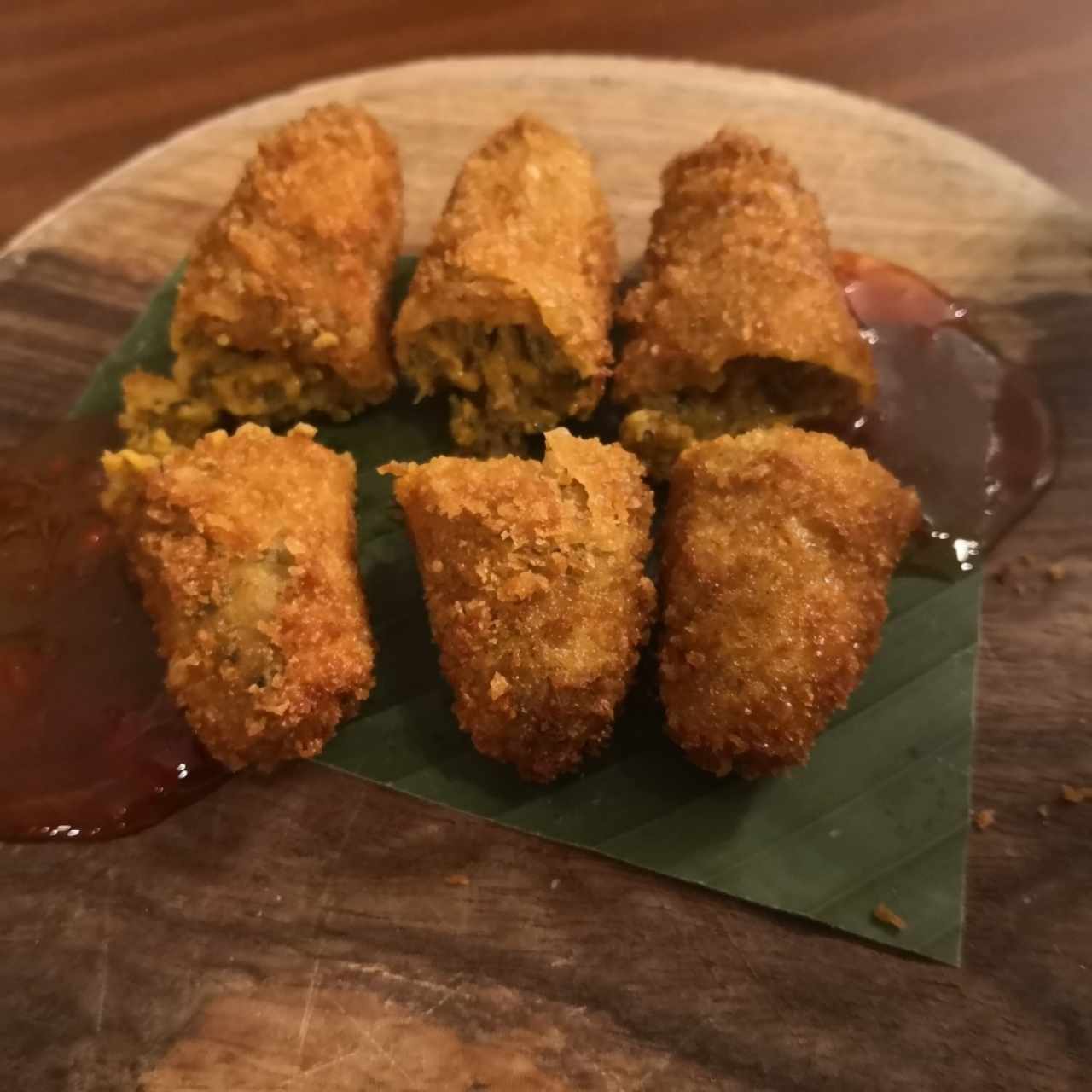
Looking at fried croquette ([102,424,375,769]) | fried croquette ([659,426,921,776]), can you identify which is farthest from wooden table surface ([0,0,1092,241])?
fried croquette ([659,426,921,776])

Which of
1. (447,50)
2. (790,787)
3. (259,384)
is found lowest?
(790,787)

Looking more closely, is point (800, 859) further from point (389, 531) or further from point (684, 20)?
point (684, 20)

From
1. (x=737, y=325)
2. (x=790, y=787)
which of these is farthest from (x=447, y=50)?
Result: (x=790, y=787)

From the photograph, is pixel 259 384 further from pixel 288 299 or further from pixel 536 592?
pixel 536 592

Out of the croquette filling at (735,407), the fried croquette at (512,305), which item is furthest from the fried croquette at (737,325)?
the fried croquette at (512,305)

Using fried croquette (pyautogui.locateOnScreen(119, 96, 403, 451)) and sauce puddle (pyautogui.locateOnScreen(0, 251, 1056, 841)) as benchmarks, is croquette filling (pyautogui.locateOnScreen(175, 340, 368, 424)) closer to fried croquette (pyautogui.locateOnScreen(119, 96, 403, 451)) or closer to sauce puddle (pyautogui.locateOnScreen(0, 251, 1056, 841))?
fried croquette (pyautogui.locateOnScreen(119, 96, 403, 451))

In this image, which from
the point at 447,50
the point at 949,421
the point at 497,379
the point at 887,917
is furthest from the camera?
the point at 447,50
